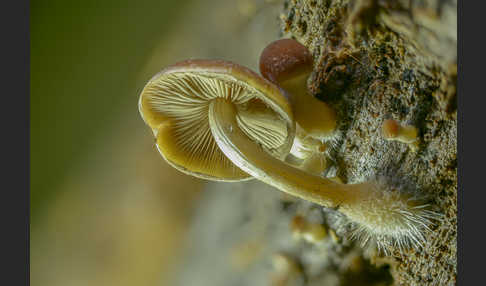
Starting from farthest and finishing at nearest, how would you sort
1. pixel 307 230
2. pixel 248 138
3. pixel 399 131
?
pixel 307 230 < pixel 248 138 < pixel 399 131

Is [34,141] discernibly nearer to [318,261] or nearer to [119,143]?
[119,143]

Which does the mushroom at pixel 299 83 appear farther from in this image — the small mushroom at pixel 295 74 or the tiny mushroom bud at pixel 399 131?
the tiny mushroom bud at pixel 399 131

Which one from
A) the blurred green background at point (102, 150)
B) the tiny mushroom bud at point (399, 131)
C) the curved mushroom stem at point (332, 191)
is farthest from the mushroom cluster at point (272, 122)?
the blurred green background at point (102, 150)

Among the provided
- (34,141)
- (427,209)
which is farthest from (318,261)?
(34,141)

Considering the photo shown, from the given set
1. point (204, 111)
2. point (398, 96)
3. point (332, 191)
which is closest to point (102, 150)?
point (204, 111)

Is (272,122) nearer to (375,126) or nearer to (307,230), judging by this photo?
(375,126)

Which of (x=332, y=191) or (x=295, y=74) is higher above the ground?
(x=295, y=74)
